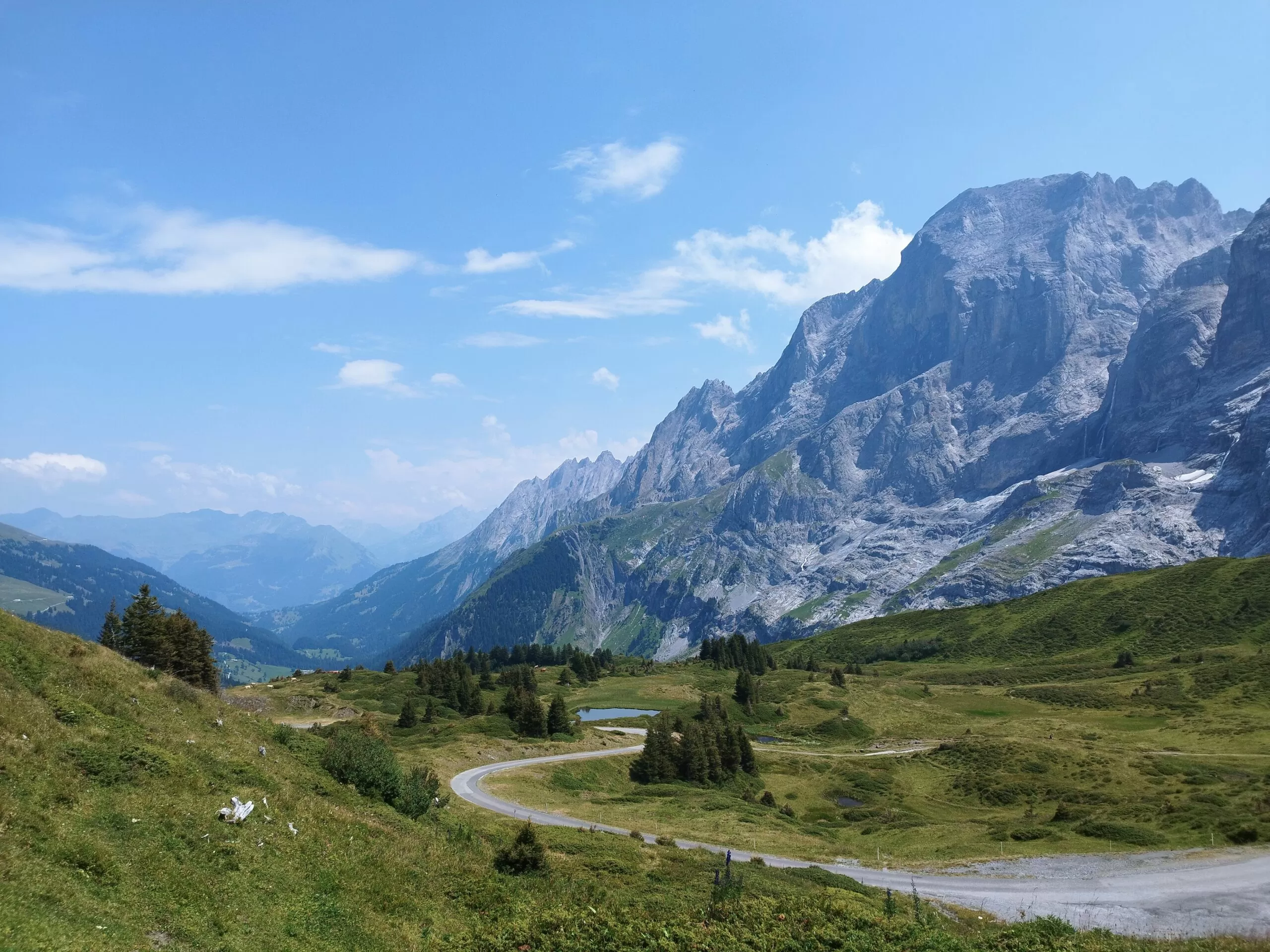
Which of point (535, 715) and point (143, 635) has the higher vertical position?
point (143, 635)

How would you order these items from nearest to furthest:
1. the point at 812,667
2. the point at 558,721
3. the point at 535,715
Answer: the point at 535,715 < the point at 558,721 < the point at 812,667

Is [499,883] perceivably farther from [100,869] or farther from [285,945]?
[100,869]

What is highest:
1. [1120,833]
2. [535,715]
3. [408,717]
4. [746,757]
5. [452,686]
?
[1120,833]

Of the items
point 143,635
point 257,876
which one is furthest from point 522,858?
point 143,635

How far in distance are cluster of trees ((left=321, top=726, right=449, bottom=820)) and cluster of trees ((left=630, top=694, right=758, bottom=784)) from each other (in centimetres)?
4045

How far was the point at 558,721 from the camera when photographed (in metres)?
84.6

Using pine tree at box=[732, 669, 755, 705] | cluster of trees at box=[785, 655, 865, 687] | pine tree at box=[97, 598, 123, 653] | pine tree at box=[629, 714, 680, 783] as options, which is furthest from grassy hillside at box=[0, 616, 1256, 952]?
cluster of trees at box=[785, 655, 865, 687]

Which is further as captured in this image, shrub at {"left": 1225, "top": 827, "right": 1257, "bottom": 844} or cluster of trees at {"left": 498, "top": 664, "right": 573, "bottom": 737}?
cluster of trees at {"left": 498, "top": 664, "right": 573, "bottom": 737}

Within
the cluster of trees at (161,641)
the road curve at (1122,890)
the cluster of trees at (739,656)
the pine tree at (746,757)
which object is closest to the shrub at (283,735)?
the road curve at (1122,890)

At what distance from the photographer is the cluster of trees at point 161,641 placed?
58750 mm

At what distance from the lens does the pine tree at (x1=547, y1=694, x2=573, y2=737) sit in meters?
84.2

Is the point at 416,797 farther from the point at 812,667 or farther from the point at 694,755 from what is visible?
the point at 812,667

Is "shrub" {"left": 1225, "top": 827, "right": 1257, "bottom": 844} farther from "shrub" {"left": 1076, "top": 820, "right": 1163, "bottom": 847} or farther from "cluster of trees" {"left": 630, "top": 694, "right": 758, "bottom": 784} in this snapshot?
"cluster of trees" {"left": 630, "top": 694, "right": 758, "bottom": 784}

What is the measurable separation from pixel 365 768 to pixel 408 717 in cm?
5437
